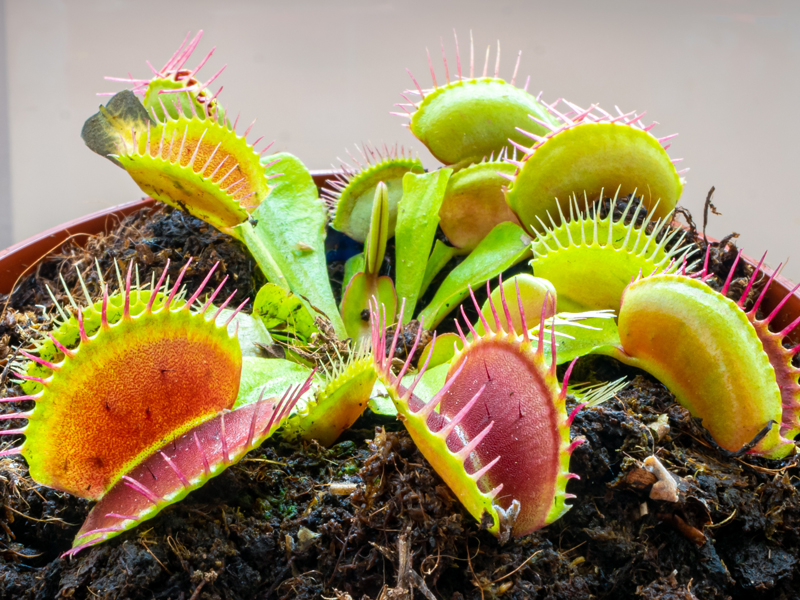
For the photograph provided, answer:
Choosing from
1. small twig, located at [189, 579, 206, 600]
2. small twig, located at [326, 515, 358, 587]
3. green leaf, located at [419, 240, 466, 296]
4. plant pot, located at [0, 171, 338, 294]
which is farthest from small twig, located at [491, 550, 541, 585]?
plant pot, located at [0, 171, 338, 294]

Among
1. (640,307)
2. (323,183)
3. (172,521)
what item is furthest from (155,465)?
(323,183)

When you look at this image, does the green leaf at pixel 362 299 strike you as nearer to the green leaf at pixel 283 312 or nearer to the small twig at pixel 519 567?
the green leaf at pixel 283 312

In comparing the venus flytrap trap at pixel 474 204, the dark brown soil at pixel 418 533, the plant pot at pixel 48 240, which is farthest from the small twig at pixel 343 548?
the plant pot at pixel 48 240

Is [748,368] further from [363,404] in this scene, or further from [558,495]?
[363,404]

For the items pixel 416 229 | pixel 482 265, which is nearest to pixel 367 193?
pixel 416 229

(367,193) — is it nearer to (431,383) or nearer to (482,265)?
(482,265)

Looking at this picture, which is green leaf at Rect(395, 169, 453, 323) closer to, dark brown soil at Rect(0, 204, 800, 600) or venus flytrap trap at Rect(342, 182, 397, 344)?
venus flytrap trap at Rect(342, 182, 397, 344)
